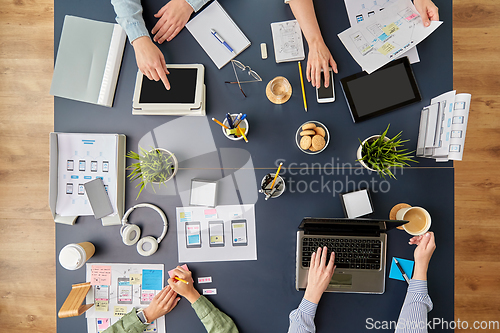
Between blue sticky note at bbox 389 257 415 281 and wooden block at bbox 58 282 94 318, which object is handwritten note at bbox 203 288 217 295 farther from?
blue sticky note at bbox 389 257 415 281

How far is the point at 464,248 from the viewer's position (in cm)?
179

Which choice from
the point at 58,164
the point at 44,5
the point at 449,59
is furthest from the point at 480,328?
the point at 44,5

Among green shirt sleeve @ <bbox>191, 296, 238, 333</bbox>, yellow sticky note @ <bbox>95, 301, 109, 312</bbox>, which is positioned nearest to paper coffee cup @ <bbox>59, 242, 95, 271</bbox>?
yellow sticky note @ <bbox>95, 301, 109, 312</bbox>

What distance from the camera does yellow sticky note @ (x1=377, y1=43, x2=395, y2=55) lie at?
3.80 ft

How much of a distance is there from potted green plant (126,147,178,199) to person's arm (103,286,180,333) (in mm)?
487

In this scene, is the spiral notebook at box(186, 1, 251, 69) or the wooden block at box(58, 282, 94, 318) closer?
the wooden block at box(58, 282, 94, 318)

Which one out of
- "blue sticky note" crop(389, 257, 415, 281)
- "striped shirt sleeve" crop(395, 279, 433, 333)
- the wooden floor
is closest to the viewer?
"striped shirt sleeve" crop(395, 279, 433, 333)

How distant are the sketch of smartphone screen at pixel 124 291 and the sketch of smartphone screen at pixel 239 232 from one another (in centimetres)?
53

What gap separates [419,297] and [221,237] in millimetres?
866

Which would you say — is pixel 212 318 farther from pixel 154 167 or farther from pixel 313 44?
pixel 313 44

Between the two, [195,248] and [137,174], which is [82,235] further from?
[195,248]

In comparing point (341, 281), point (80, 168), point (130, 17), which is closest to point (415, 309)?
point (341, 281)

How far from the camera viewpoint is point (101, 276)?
120 cm

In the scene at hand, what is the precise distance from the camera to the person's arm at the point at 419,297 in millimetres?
1055
